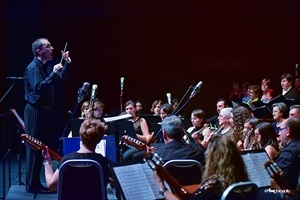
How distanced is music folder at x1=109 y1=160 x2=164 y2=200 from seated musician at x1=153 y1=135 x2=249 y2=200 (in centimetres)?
30

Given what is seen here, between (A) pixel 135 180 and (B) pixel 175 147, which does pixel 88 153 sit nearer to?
(A) pixel 135 180

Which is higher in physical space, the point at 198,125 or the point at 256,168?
the point at 256,168

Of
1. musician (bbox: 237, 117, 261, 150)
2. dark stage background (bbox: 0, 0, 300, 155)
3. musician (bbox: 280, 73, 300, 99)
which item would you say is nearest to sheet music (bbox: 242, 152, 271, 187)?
musician (bbox: 237, 117, 261, 150)

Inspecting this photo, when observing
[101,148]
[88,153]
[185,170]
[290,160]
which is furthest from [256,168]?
[101,148]

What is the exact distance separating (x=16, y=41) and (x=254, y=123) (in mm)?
6088

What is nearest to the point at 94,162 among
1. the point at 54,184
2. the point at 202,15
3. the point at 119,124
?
the point at 54,184

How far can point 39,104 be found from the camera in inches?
273

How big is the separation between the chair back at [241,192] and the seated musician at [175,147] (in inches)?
44.4

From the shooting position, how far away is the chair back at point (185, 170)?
4.49 m

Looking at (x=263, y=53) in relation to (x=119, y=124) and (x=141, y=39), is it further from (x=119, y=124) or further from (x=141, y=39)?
(x=119, y=124)

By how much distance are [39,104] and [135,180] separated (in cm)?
318

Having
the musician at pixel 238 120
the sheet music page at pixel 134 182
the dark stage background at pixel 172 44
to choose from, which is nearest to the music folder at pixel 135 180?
the sheet music page at pixel 134 182

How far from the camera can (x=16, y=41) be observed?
35.7 feet

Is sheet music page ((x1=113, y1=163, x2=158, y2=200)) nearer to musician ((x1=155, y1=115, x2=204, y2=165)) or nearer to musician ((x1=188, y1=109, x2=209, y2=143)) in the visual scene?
musician ((x1=155, y1=115, x2=204, y2=165))
